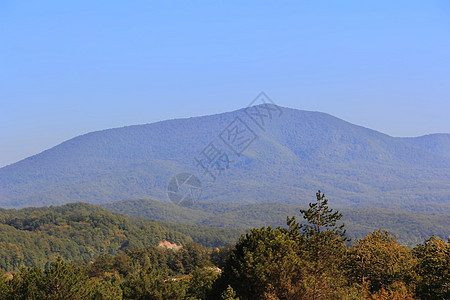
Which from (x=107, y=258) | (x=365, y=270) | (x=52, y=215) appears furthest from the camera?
(x=52, y=215)

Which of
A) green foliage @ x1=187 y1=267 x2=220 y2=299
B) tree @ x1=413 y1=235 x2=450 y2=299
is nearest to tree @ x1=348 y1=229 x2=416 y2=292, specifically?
tree @ x1=413 y1=235 x2=450 y2=299

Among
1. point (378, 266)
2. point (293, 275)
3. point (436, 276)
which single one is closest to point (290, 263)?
point (293, 275)

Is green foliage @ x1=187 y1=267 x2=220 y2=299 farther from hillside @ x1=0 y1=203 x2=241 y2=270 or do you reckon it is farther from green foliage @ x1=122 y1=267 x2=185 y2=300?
hillside @ x1=0 y1=203 x2=241 y2=270

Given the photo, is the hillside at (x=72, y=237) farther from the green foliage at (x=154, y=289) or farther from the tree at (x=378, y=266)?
the green foliage at (x=154, y=289)

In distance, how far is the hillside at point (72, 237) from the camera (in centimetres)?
13688

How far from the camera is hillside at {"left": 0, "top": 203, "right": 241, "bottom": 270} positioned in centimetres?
13688

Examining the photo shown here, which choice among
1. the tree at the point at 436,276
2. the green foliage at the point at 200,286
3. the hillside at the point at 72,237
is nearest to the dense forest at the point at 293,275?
the tree at the point at 436,276

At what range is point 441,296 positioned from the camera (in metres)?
35.8

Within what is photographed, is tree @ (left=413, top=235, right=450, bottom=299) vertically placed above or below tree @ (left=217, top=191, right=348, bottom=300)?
below

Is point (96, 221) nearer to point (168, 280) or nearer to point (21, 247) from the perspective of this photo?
point (21, 247)

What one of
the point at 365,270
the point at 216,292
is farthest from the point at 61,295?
the point at 365,270

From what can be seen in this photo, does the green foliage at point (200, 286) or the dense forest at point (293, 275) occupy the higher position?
the dense forest at point (293, 275)

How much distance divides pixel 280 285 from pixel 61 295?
46.5 ft

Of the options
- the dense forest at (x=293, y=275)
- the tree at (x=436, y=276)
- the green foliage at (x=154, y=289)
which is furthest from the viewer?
the green foliage at (x=154, y=289)
